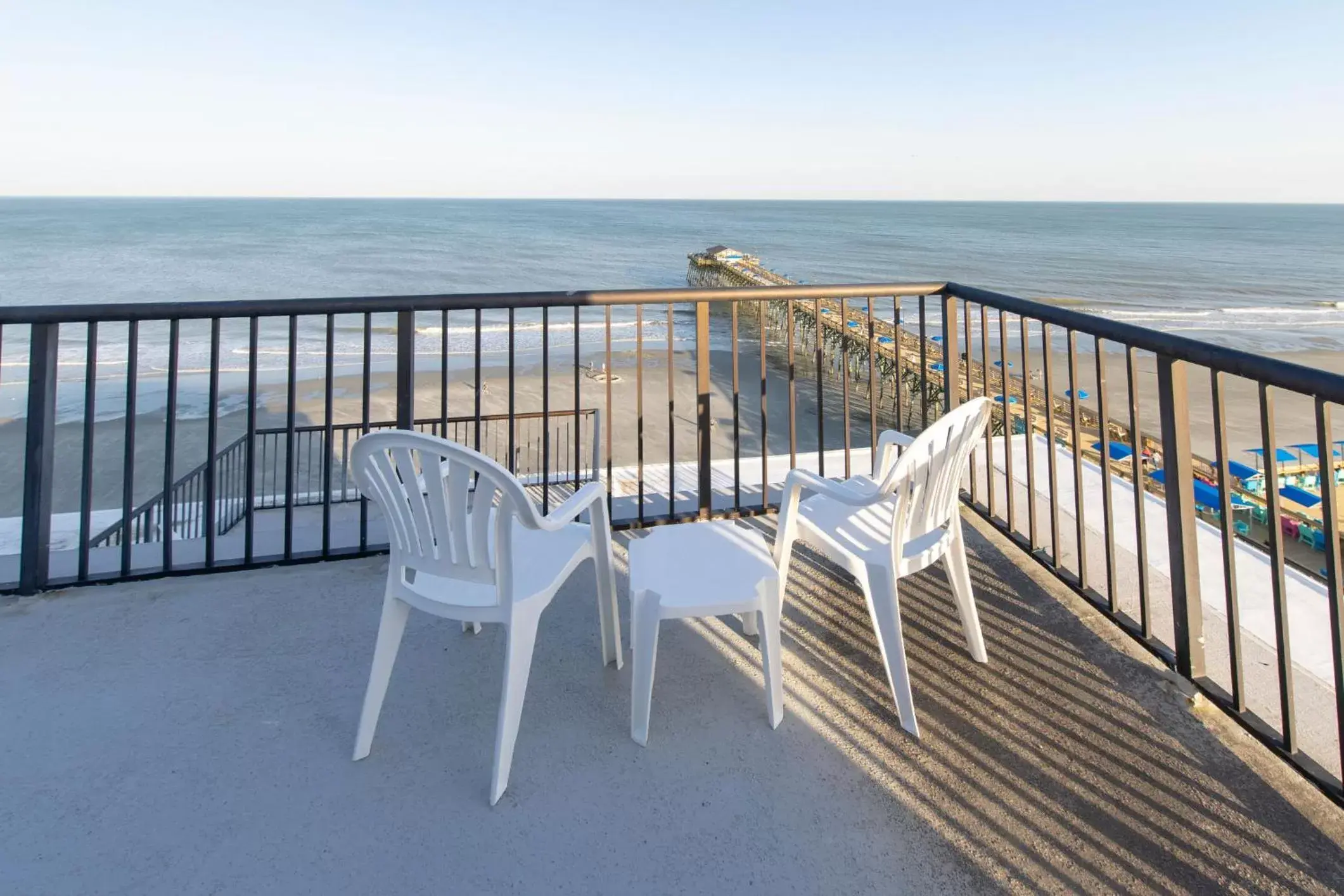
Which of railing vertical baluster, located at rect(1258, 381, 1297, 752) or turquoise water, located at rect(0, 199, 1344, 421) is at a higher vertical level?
turquoise water, located at rect(0, 199, 1344, 421)

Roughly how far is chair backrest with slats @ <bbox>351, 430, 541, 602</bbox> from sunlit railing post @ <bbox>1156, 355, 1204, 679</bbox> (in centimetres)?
153

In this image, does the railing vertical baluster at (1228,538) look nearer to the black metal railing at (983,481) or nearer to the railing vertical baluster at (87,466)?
the black metal railing at (983,481)

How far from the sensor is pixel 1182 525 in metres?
1.62

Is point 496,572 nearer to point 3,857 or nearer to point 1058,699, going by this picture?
point 3,857

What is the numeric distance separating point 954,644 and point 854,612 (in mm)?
299

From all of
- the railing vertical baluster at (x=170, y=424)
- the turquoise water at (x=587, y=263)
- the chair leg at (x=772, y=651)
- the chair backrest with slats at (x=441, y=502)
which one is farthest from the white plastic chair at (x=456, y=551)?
the turquoise water at (x=587, y=263)

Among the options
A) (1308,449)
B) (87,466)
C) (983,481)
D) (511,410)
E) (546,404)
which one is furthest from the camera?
(1308,449)

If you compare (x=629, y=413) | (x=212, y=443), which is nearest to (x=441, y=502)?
(x=212, y=443)

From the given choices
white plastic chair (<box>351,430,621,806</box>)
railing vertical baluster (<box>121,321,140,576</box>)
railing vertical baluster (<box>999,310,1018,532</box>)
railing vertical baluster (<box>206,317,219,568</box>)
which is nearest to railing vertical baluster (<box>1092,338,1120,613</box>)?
railing vertical baluster (<box>999,310,1018,532</box>)

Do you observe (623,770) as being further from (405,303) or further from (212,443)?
(212,443)

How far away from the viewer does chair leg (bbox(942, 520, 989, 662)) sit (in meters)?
1.76

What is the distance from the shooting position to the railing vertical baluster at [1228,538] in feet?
4.78

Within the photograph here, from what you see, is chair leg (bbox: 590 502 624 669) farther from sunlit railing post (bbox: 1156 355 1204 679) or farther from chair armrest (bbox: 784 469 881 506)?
sunlit railing post (bbox: 1156 355 1204 679)

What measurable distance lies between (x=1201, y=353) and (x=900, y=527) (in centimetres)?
75
